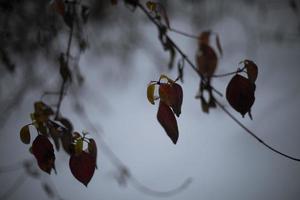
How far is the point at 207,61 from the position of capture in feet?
2.49

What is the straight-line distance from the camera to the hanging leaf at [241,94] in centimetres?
46

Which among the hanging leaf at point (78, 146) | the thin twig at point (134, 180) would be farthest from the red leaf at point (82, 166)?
the thin twig at point (134, 180)

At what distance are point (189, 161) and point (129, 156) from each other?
12.0 inches

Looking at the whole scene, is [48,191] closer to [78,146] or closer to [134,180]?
[134,180]

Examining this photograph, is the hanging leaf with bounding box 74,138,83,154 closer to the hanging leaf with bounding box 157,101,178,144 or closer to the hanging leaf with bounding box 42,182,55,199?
the hanging leaf with bounding box 157,101,178,144

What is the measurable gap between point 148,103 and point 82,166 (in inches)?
56.2

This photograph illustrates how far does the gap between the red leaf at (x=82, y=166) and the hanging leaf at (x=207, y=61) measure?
40 centimetres

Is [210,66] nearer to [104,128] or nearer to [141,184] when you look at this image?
[141,184]

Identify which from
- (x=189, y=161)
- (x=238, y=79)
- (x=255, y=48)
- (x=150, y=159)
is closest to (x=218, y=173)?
(x=189, y=161)

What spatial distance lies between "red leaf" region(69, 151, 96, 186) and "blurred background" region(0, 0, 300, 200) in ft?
1.07

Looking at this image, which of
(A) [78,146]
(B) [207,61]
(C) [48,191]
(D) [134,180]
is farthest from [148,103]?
(A) [78,146]

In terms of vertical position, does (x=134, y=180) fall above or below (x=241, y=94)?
below

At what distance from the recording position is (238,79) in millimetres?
466

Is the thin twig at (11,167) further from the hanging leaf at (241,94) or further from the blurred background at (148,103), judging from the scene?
the hanging leaf at (241,94)
